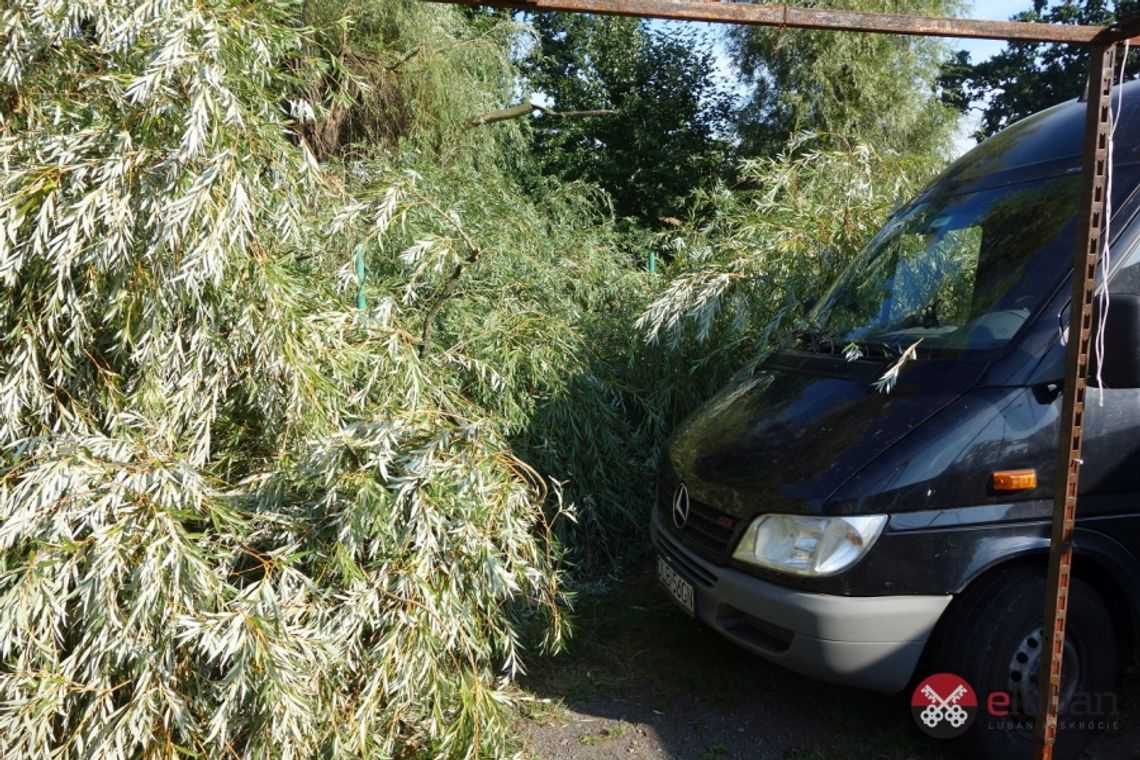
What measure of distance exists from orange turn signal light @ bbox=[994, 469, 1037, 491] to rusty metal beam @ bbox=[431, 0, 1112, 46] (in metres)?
1.36

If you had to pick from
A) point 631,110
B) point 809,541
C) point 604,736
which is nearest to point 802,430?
point 809,541

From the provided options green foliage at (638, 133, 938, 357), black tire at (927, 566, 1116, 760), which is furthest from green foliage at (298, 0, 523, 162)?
black tire at (927, 566, 1116, 760)

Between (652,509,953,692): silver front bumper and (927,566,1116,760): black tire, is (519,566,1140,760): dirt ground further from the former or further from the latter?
(652,509,953,692): silver front bumper

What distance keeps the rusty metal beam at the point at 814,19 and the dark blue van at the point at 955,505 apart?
823 millimetres

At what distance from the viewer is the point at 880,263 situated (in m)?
4.38

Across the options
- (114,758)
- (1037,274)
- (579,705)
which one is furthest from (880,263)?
(114,758)

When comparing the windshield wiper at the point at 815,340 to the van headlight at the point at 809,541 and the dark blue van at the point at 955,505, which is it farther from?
the van headlight at the point at 809,541

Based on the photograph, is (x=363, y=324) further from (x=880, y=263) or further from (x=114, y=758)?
(x=880, y=263)

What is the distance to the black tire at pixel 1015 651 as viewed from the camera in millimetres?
3129

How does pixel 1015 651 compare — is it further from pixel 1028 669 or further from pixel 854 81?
pixel 854 81

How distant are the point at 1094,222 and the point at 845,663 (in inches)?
63.9

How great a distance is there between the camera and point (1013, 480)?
308 centimetres

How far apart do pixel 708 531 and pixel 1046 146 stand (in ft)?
7.21

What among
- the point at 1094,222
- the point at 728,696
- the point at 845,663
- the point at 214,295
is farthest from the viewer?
the point at 728,696
